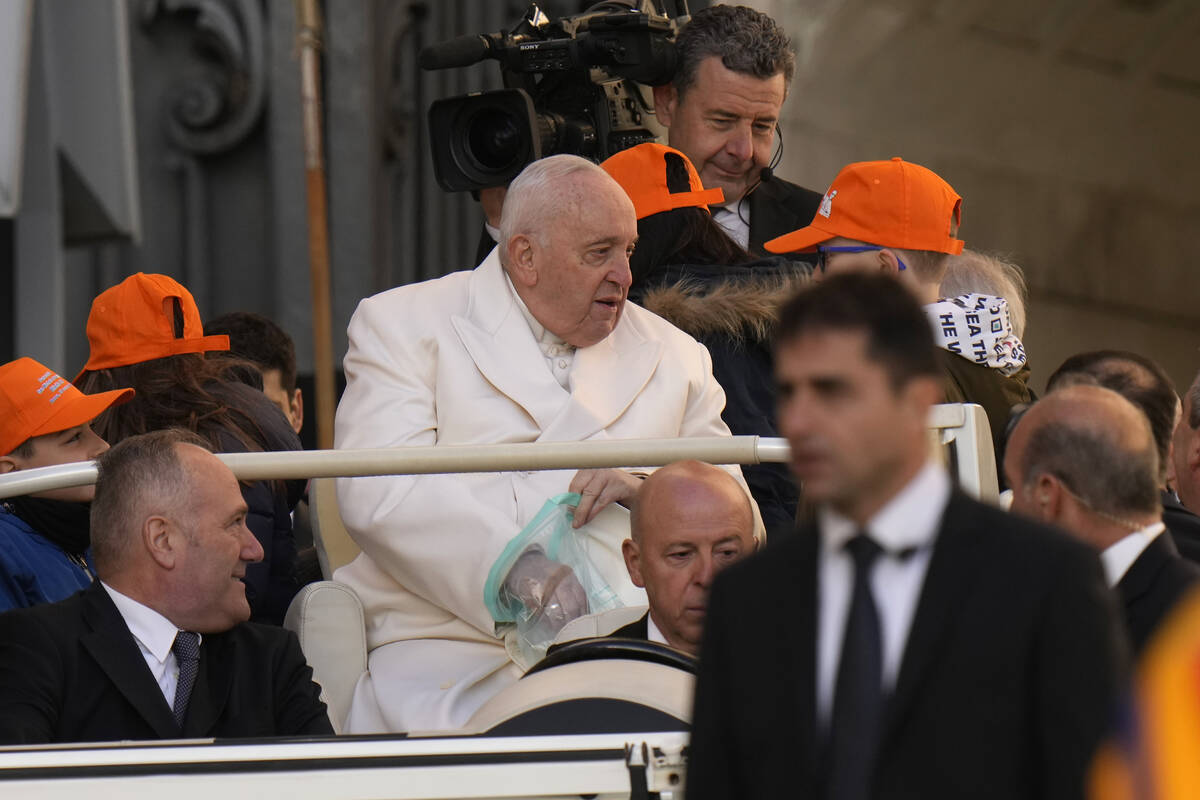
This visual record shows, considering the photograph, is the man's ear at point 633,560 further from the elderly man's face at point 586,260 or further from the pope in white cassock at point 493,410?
the elderly man's face at point 586,260

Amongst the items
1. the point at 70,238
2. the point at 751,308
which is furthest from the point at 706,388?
the point at 70,238

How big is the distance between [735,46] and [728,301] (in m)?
0.74

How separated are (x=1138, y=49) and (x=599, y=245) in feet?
19.8

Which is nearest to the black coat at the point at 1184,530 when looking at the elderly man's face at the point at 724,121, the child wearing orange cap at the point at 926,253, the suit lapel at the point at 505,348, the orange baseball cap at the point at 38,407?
the child wearing orange cap at the point at 926,253

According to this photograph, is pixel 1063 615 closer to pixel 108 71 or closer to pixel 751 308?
pixel 751 308

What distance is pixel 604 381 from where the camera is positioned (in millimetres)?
3422

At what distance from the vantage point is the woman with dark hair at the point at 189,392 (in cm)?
348

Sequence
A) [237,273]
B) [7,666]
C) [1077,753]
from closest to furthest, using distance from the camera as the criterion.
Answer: [1077,753] → [7,666] → [237,273]

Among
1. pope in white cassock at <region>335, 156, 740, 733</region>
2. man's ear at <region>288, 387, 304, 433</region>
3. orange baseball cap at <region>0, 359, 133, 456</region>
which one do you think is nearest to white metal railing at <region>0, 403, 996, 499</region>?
pope in white cassock at <region>335, 156, 740, 733</region>

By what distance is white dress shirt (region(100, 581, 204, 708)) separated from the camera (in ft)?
9.46

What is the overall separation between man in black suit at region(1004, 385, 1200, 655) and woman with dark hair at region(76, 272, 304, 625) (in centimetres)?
170

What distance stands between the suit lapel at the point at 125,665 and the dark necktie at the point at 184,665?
0.06m

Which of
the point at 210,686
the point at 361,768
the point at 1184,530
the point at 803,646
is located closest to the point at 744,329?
the point at 1184,530

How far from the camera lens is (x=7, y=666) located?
8.83ft
